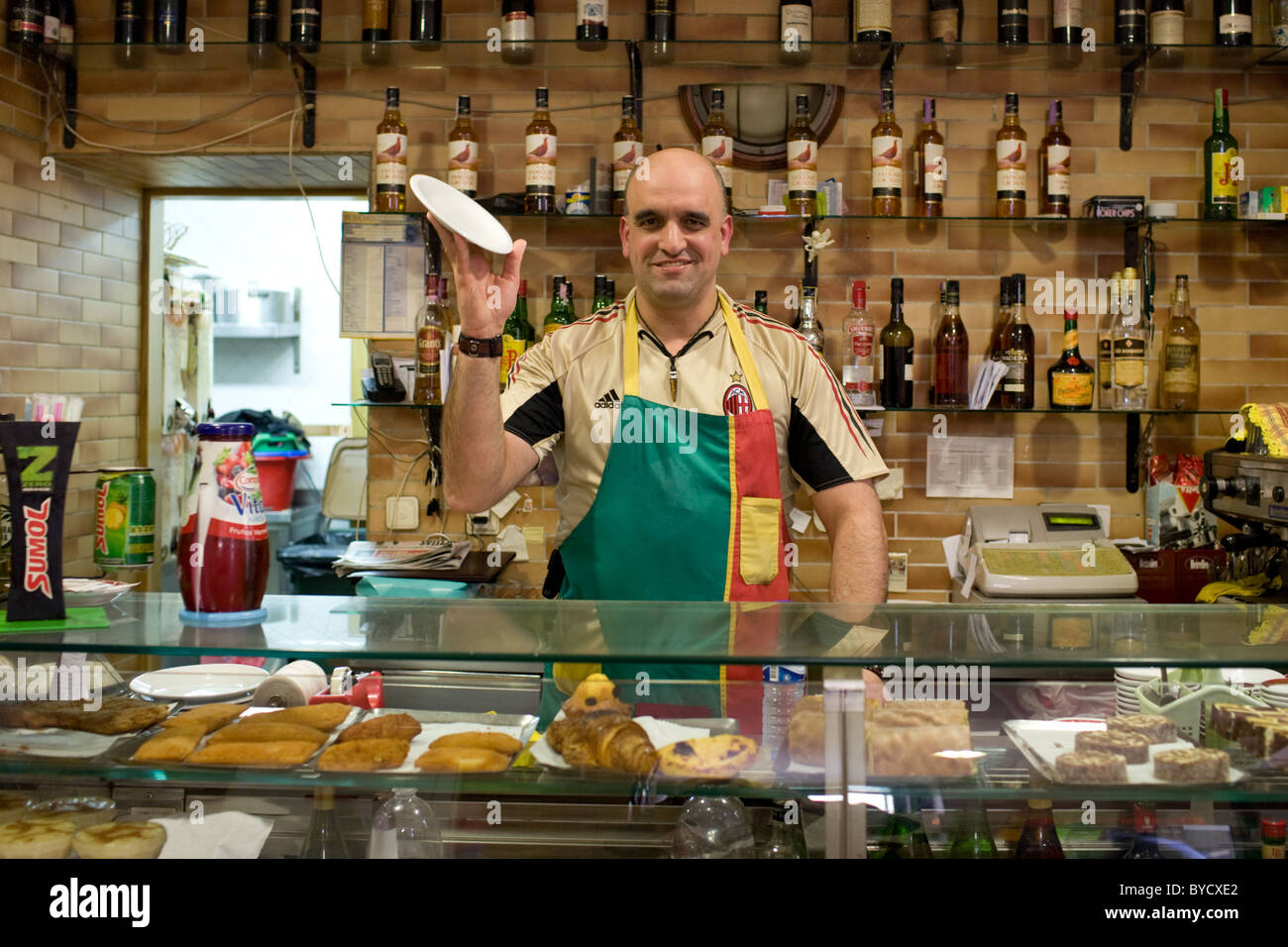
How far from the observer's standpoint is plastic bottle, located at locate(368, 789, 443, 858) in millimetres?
1252

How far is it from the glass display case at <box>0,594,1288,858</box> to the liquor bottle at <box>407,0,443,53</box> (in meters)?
2.55

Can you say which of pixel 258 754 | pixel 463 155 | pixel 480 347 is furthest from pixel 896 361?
pixel 258 754

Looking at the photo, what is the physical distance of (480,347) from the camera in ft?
5.59

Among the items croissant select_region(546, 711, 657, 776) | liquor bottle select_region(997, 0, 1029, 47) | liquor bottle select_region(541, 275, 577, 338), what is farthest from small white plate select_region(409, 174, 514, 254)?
liquor bottle select_region(997, 0, 1029, 47)

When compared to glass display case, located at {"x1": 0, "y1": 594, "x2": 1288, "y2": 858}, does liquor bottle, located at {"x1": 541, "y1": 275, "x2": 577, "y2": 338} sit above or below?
above

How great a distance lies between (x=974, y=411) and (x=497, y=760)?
2471mm

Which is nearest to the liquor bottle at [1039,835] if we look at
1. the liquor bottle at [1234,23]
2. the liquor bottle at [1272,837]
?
the liquor bottle at [1272,837]

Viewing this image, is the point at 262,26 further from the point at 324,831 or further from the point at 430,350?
the point at 324,831

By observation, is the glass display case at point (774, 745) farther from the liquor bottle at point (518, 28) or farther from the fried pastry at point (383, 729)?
the liquor bottle at point (518, 28)

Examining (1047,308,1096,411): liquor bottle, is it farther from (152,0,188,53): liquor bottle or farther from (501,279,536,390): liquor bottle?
(152,0,188,53): liquor bottle

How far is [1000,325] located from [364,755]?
8.91 feet

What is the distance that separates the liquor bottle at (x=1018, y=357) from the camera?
3.34 m
